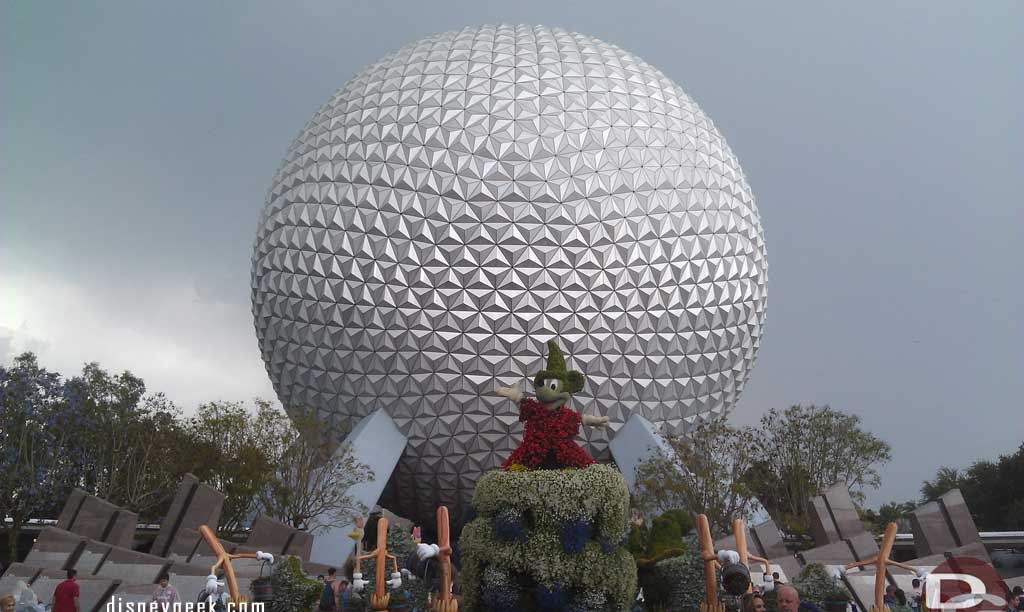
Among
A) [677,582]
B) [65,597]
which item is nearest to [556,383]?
[677,582]

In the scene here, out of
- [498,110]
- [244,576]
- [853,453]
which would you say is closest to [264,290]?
[498,110]

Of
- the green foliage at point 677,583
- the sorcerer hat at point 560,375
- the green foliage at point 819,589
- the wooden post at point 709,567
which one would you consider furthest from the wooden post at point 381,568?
the green foliage at point 819,589

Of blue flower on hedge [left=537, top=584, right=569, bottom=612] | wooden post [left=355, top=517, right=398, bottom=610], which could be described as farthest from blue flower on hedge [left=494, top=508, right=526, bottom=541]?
wooden post [left=355, top=517, right=398, bottom=610]

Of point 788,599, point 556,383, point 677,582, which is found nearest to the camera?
point 788,599

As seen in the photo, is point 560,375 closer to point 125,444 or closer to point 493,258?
point 493,258

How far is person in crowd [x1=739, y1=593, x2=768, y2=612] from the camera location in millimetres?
8508

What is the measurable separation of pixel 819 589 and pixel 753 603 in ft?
7.04

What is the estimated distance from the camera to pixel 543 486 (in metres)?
9.29

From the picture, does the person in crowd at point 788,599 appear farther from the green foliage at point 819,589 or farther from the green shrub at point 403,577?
the green shrub at point 403,577

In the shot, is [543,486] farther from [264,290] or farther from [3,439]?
[3,439]

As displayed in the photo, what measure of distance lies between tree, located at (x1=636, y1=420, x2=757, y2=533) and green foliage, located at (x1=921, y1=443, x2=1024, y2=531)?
21389mm

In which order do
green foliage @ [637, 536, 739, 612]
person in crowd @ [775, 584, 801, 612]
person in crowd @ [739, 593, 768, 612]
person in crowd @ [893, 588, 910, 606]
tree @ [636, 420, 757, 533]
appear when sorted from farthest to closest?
1. tree @ [636, 420, 757, 533]
2. person in crowd @ [893, 588, 910, 606]
3. green foliage @ [637, 536, 739, 612]
4. person in crowd @ [739, 593, 768, 612]
5. person in crowd @ [775, 584, 801, 612]

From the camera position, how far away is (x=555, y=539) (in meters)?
9.23

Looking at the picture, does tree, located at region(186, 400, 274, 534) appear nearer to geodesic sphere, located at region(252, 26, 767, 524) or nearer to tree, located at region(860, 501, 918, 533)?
geodesic sphere, located at region(252, 26, 767, 524)
